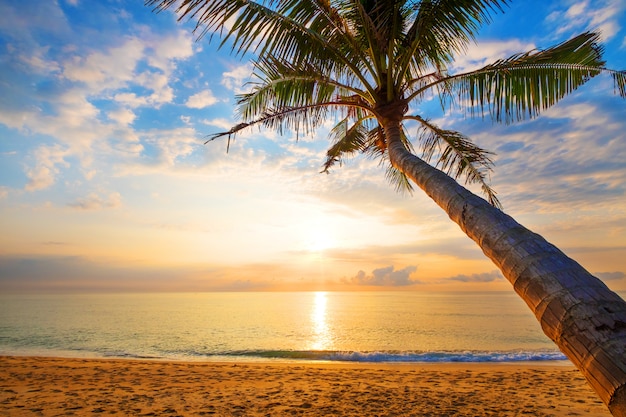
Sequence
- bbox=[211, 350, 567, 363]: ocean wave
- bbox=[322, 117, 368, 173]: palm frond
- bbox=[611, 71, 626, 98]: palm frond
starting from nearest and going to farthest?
bbox=[611, 71, 626, 98]: palm frond
bbox=[322, 117, 368, 173]: palm frond
bbox=[211, 350, 567, 363]: ocean wave

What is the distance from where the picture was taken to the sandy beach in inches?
305

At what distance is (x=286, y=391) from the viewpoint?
9.38 m

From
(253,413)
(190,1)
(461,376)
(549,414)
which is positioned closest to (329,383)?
(253,413)

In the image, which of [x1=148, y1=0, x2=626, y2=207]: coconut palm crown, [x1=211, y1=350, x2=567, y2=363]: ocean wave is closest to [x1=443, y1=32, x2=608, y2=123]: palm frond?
[x1=148, y1=0, x2=626, y2=207]: coconut palm crown

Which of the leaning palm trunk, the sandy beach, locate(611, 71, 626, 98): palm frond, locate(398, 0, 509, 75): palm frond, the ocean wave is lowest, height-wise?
the ocean wave

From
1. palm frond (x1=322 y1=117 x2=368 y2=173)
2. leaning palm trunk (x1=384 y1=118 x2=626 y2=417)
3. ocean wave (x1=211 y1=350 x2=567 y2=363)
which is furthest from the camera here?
ocean wave (x1=211 y1=350 x2=567 y2=363)

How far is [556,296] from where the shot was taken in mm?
2391

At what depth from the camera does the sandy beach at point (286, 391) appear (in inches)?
305

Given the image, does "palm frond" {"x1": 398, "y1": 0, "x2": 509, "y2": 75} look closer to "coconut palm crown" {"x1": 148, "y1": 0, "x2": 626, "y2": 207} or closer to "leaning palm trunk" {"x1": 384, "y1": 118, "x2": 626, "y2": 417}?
"coconut palm crown" {"x1": 148, "y1": 0, "x2": 626, "y2": 207}

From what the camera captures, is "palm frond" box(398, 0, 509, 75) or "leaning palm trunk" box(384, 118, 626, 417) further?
"palm frond" box(398, 0, 509, 75)

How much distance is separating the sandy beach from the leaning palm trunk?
18.7 feet

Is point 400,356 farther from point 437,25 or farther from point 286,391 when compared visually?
point 437,25

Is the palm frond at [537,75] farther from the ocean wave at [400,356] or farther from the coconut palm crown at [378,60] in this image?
the ocean wave at [400,356]

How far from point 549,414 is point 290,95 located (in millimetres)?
8052
